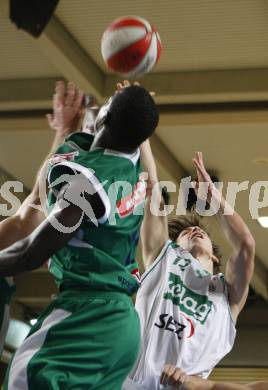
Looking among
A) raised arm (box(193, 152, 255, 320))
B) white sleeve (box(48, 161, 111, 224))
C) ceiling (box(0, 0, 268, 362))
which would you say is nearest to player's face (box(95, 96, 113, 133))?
white sleeve (box(48, 161, 111, 224))

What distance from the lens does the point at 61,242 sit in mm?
2680

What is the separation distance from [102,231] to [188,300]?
157cm

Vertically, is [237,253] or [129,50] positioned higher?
[129,50]

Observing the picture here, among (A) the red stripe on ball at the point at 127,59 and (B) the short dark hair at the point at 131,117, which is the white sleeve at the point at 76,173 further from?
(A) the red stripe on ball at the point at 127,59

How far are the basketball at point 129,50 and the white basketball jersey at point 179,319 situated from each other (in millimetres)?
1159

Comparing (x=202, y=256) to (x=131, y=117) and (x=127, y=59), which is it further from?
(x=131, y=117)

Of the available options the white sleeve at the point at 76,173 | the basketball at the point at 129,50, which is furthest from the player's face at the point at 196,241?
the white sleeve at the point at 76,173

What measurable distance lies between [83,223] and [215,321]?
169 cm

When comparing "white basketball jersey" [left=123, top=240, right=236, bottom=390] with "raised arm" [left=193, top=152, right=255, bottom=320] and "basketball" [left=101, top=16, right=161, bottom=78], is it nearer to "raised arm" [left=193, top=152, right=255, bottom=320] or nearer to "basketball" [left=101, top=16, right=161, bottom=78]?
"raised arm" [left=193, top=152, right=255, bottom=320]

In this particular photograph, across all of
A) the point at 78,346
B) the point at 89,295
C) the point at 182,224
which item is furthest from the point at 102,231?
the point at 182,224

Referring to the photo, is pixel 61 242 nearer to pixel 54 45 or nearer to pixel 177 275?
pixel 177 275

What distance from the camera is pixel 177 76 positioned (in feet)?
23.3

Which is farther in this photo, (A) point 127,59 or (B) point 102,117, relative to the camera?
(A) point 127,59

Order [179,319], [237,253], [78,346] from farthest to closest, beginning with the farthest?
1. [237,253]
2. [179,319]
3. [78,346]
